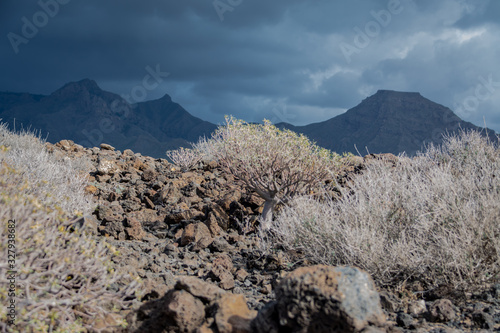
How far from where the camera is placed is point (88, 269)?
3715mm

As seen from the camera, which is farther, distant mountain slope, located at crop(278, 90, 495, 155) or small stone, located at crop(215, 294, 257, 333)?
distant mountain slope, located at crop(278, 90, 495, 155)

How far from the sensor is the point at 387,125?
4186 inches

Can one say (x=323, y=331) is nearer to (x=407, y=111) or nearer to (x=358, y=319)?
(x=358, y=319)

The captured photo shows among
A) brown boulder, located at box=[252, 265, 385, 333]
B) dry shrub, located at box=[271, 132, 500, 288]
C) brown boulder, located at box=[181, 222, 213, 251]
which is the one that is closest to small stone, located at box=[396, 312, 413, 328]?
dry shrub, located at box=[271, 132, 500, 288]

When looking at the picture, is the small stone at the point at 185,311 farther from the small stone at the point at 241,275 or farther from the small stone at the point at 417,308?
the small stone at the point at 417,308

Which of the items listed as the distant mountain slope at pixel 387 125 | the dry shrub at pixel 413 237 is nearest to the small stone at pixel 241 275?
the dry shrub at pixel 413 237

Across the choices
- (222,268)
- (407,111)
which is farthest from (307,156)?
(407,111)

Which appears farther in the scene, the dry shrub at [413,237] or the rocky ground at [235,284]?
the dry shrub at [413,237]

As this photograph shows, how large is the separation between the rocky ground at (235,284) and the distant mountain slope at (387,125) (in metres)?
83.8

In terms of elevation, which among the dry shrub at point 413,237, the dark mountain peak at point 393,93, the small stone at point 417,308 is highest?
the dark mountain peak at point 393,93

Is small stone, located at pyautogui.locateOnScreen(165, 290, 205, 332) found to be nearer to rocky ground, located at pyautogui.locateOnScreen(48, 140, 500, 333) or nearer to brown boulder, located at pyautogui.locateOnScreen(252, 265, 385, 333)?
rocky ground, located at pyautogui.locateOnScreen(48, 140, 500, 333)

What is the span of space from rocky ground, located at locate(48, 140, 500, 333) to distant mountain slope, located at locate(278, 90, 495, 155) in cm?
8379

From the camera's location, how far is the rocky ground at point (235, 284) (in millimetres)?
3047

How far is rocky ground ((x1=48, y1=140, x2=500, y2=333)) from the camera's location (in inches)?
120
